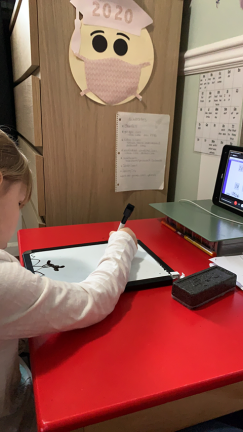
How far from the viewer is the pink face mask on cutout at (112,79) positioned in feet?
3.50

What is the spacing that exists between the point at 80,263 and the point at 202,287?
28 centimetres

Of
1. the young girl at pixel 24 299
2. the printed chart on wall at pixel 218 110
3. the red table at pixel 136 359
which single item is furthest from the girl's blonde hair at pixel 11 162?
the printed chart on wall at pixel 218 110

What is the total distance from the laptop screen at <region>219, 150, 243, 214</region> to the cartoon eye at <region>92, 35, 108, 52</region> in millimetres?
545

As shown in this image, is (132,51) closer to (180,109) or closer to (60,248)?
(180,109)

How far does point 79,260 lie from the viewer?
29.9 inches

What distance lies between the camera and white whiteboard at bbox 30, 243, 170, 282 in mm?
689

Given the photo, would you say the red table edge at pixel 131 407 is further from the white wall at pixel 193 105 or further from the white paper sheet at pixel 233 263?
the white wall at pixel 193 105

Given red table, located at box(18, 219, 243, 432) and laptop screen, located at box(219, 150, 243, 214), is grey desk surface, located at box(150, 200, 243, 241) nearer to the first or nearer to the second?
laptop screen, located at box(219, 150, 243, 214)

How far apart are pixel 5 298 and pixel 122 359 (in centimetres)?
20

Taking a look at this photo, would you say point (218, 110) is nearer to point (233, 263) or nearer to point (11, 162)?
point (233, 263)

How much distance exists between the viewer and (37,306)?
0.49 meters

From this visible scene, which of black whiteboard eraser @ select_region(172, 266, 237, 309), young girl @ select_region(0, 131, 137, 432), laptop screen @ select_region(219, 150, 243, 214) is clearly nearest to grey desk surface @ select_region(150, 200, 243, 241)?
laptop screen @ select_region(219, 150, 243, 214)

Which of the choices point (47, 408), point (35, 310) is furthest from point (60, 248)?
point (47, 408)

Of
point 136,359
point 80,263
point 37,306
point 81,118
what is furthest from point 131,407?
point 81,118
